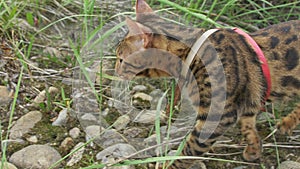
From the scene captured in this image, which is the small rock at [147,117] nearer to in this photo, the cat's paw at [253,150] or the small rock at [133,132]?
the small rock at [133,132]

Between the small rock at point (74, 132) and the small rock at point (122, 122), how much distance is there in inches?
8.9

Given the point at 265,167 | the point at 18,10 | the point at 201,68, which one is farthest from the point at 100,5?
the point at 265,167

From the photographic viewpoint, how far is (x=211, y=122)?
2.54 m

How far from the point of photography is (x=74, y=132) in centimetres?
296

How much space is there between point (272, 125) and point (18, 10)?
1.96 meters

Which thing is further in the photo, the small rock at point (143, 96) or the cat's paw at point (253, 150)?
the small rock at point (143, 96)

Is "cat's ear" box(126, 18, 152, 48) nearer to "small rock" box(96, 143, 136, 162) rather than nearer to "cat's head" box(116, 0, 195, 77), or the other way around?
"cat's head" box(116, 0, 195, 77)

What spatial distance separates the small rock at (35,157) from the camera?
2680 mm

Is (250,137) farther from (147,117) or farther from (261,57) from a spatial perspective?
(147,117)

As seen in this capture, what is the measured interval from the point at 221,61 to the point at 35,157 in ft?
3.72

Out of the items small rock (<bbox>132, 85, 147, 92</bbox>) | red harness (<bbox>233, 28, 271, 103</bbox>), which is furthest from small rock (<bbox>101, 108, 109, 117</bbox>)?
red harness (<bbox>233, 28, 271, 103</bbox>)

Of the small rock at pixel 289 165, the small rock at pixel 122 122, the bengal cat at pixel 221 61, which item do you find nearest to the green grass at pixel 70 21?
the small rock at pixel 122 122

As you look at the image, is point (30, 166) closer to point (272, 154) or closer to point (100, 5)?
point (272, 154)

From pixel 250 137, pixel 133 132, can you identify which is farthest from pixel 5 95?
pixel 250 137
